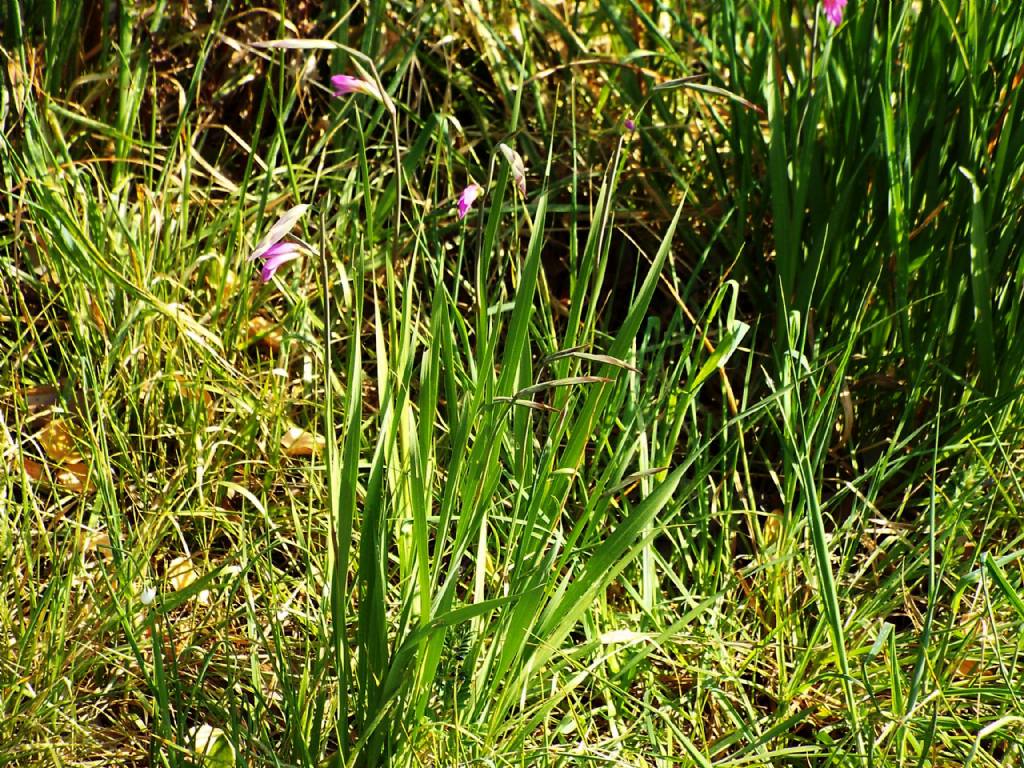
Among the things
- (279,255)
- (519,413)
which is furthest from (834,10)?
(279,255)

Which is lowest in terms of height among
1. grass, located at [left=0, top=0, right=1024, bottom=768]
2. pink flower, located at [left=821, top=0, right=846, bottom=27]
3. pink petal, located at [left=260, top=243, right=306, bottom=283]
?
grass, located at [left=0, top=0, right=1024, bottom=768]

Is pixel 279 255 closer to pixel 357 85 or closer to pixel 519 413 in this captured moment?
pixel 357 85

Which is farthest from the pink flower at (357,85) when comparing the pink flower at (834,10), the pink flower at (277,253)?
the pink flower at (834,10)

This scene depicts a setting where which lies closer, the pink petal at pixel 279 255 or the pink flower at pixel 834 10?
the pink petal at pixel 279 255

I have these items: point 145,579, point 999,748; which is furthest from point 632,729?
point 145,579

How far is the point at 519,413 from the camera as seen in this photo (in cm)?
137

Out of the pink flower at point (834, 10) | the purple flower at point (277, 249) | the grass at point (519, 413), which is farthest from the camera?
the pink flower at point (834, 10)

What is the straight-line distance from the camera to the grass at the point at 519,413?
129cm

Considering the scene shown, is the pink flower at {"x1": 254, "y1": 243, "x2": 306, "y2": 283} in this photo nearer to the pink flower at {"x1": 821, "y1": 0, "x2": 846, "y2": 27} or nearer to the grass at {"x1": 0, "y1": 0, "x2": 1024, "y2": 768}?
the grass at {"x1": 0, "y1": 0, "x2": 1024, "y2": 768}

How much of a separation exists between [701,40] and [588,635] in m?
1.06

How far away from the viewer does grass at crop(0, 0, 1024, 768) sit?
129 cm

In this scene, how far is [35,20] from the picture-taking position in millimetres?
2137

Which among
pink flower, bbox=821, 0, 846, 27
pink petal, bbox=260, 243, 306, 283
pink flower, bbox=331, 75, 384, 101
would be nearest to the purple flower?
pink petal, bbox=260, 243, 306, 283

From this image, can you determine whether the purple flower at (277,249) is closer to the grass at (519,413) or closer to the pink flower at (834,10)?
the grass at (519,413)
